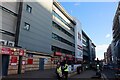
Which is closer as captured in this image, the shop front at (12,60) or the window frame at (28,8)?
the shop front at (12,60)

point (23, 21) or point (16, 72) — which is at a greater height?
point (23, 21)

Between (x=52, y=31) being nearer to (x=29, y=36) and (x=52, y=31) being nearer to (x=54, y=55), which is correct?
(x=54, y=55)

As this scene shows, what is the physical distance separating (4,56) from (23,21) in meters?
11.0

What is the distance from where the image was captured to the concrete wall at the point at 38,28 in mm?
33781

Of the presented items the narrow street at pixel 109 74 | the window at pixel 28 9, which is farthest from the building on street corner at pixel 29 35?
the narrow street at pixel 109 74

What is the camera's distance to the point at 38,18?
40.1 m

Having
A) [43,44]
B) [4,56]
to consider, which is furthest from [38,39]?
[4,56]

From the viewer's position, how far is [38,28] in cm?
4003

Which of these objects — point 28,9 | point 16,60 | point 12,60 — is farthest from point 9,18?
point 12,60

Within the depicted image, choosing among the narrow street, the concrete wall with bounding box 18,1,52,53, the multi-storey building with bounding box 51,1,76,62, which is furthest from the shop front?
the multi-storey building with bounding box 51,1,76,62

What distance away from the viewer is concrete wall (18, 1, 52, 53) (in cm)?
3378

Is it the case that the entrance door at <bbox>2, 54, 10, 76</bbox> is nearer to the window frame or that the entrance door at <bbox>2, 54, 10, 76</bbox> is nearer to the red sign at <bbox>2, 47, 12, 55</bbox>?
the red sign at <bbox>2, 47, 12, 55</bbox>

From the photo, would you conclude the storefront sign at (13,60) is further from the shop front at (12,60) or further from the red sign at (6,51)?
the red sign at (6,51)

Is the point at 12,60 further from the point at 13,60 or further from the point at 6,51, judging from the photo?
the point at 6,51
